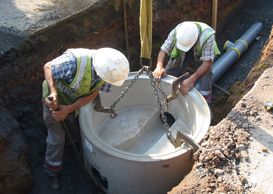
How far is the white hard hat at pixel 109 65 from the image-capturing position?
13.0ft

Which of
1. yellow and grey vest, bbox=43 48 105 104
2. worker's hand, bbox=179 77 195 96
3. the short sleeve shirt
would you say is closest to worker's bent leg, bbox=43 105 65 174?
yellow and grey vest, bbox=43 48 105 104

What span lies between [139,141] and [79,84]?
172 cm

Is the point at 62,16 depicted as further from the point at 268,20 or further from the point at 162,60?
the point at 268,20

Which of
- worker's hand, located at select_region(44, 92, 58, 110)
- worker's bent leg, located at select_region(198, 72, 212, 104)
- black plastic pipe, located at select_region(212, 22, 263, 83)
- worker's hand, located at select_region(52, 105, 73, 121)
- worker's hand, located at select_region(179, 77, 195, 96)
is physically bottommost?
black plastic pipe, located at select_region(212, 22, 263, 83)

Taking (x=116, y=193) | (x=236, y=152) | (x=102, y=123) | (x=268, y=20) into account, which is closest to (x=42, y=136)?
(x=102, y=123)

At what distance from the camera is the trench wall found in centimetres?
510

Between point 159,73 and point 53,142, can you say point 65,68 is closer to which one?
point 53,142

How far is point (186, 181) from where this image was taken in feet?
12.7

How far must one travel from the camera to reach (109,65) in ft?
12.9

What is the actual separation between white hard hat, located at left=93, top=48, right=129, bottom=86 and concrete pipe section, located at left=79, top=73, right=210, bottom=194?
3.15 feet

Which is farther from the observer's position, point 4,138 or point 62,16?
point 62,16

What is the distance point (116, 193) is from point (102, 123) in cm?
126

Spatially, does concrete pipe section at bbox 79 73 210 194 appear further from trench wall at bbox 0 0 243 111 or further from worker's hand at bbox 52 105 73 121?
trench wall at bbox 0 0 243 111

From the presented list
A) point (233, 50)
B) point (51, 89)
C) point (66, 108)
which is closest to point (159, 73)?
point (66, 108)
